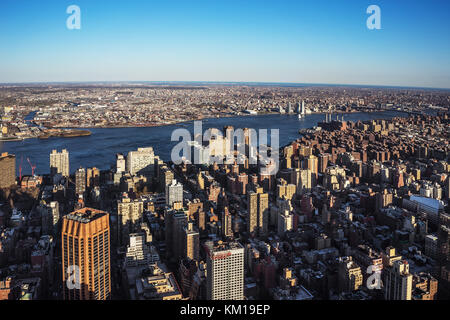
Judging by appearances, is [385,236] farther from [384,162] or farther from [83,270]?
[384,162]

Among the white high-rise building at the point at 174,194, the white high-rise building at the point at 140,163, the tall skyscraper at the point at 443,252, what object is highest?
the white high-rise building at the point at 140,163

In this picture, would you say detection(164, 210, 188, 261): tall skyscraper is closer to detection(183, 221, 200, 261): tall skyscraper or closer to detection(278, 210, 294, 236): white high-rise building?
detection(183, 221, 200, 261): tall skyscraper

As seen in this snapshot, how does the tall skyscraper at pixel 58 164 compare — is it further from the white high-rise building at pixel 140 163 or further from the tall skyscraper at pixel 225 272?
the tall skyscraper at pixel 225 272

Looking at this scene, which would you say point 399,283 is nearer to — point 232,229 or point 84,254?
point 232,229

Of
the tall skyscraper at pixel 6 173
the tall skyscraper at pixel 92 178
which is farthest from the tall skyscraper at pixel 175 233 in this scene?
the tall skyscraper at pixel 6 173

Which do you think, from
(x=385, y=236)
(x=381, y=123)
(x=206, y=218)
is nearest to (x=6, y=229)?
(x=206, y=218)

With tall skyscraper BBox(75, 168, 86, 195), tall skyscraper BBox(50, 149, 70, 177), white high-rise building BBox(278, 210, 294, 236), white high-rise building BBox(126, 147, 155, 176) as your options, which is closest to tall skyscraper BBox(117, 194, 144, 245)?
tall skyscraper BBox(75, 168, 86, 195)
